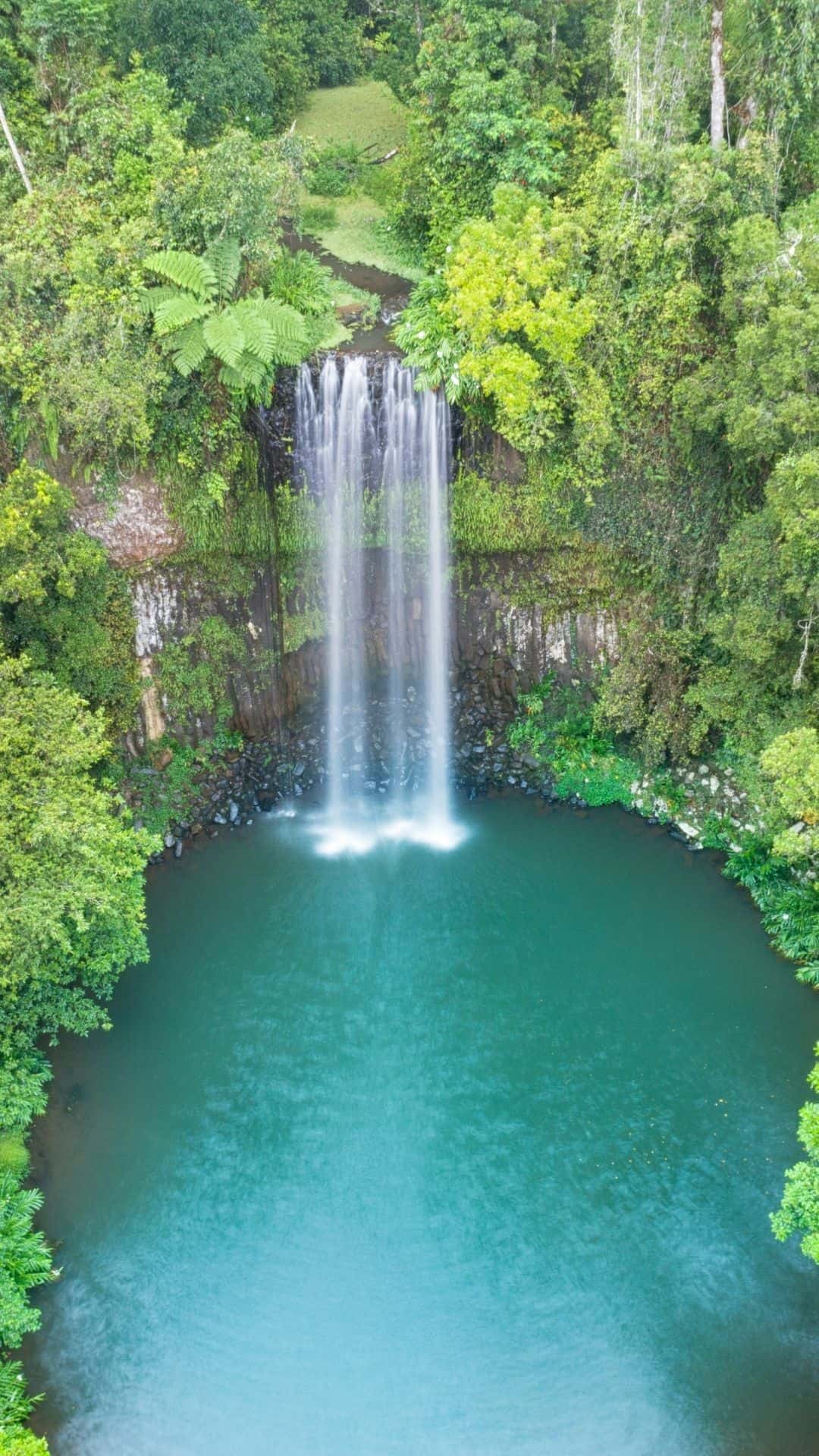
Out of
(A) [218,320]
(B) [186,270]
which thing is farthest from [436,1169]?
(B) [186,270]

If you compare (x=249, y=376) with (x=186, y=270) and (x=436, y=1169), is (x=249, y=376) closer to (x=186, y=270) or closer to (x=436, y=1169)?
(x=186, y=270)

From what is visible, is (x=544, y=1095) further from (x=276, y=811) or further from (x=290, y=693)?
(x=290, y=693)

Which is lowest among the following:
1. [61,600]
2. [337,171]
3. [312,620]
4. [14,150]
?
[312,620]

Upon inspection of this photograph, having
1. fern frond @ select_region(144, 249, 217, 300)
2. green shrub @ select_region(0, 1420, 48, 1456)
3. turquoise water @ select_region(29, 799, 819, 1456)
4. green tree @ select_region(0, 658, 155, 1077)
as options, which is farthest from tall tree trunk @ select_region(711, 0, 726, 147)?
green shrub @ select_region(0, 1420, 48, 1456)

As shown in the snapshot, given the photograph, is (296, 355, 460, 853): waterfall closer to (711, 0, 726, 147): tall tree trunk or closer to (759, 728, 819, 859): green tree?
(711, 0, 726, 147): tall tree trunk

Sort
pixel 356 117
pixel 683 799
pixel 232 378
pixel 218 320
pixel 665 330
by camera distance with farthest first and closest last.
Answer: pixel 356 117 < pixel 683 799 < pixel 232 378 < pixel 665 330 < pixel 218 320

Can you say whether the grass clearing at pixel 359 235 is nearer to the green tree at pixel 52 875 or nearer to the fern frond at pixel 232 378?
the fern frond at pixel 232 378
